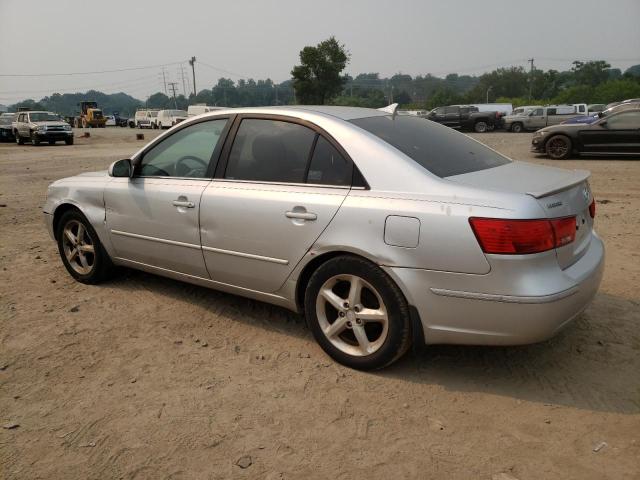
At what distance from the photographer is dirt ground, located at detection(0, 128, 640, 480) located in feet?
7.84

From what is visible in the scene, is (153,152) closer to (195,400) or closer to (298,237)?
(298,237)

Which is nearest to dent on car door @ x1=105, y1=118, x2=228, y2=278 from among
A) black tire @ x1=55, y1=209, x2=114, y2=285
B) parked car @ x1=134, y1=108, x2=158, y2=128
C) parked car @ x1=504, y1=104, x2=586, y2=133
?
black tire @ x1=55, y1=209, x2=114, y2=285

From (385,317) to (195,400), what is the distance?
1143 millimetres

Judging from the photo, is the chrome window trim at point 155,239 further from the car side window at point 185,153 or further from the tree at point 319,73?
the tree at point 319,73

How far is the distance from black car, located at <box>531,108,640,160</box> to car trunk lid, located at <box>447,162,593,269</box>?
11928 mm

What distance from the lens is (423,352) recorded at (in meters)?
3.41

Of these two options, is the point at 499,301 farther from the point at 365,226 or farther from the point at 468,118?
the point at 468,118

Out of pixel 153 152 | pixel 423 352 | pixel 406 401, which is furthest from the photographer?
pixel 153 152

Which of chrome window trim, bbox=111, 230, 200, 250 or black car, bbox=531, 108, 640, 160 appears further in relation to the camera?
black car, bbox=531, 108, 640, 160

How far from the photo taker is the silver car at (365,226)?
264 cm

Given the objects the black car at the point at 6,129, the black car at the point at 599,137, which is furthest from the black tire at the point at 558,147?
the black car at the point at 6,129

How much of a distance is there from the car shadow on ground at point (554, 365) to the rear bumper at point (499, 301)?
38 centimetres

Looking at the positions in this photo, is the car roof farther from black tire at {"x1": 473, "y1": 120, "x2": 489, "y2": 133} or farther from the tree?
the tree

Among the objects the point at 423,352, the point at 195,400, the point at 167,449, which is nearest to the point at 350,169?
the point at 423,352
